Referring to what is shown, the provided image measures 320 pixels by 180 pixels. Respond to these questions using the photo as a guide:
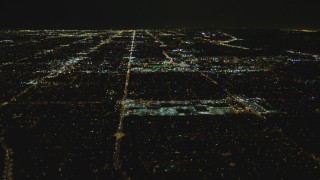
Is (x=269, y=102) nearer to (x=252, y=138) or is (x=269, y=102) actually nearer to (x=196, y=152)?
(x=252, y=138)

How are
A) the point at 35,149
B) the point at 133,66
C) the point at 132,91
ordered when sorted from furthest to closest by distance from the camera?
the point at 133,66, the point at 132,91, the point at 35,149

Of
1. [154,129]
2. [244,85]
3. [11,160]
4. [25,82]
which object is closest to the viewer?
[11,160]

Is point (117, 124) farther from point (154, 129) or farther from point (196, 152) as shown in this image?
point (196, 152)

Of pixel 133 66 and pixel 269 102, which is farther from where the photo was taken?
pixel 133 66

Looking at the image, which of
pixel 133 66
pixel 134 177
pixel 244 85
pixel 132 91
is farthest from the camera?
pixel 133 66

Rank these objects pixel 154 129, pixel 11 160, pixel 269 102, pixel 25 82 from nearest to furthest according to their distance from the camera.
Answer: pixel 11 160 → pixel 154 129 → pixel 269 102 → pixel 25 82

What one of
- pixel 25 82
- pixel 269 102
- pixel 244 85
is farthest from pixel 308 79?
pixel 25 82

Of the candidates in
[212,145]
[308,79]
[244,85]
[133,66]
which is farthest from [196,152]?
[133,66]

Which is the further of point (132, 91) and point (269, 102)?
point (132, 91)
